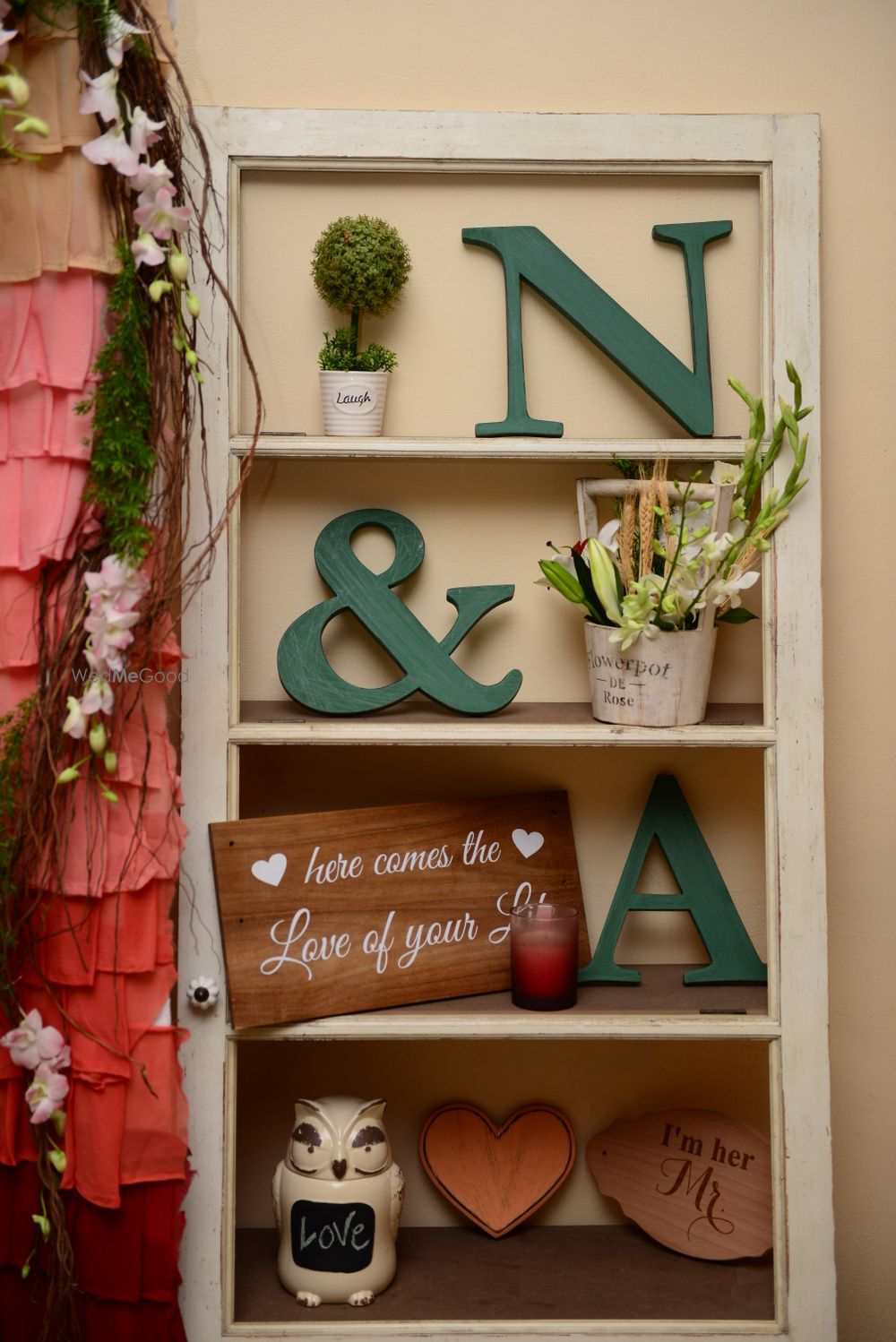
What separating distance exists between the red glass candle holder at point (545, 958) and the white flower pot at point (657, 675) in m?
0.29

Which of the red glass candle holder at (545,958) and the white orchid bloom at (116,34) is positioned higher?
the white orchid bloom at (116,34)

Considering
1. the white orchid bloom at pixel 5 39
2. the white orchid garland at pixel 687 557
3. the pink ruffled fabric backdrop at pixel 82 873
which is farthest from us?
the white orchid garland at pixel 687 557

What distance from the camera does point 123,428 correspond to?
1.36 metres

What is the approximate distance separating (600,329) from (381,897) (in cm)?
86

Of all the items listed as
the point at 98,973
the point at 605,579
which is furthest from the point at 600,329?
the point at 98,973

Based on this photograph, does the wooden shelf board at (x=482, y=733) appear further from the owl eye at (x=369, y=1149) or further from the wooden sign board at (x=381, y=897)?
the owl eye at (x=369, y=1149)

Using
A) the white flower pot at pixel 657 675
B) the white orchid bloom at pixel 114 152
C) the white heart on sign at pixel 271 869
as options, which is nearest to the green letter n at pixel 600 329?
the white flower pot at pixel 657 675

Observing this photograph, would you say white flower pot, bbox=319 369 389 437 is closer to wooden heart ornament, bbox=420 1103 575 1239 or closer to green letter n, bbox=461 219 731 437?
green letter n, bbox=461 219 731 437

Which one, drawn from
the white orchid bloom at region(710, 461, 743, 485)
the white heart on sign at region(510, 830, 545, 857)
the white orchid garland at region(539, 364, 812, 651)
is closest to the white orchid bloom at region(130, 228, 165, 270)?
the white orchid garland at region(539, 364, 812, 651)

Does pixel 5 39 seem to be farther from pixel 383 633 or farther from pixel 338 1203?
pixel 338 1203

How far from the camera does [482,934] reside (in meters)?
1.65

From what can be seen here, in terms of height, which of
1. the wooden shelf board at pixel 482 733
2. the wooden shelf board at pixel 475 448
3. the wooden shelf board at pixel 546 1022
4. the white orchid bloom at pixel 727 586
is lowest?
the wooden shelf board at pixel 546 1022

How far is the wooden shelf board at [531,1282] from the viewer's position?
1548 mm

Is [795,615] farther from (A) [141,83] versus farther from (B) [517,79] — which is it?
(A) [141,83]
